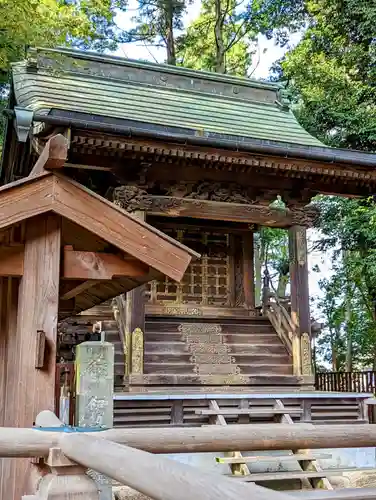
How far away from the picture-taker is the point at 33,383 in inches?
131

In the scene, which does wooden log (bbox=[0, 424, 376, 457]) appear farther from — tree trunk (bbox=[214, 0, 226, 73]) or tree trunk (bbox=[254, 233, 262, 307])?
tree trunk (bbox=[214, 0, 226, 73])

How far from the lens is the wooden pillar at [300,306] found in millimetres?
9664

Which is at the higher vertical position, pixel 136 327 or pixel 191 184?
pixel 191 184

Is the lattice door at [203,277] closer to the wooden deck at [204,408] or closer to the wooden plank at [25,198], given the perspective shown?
the wooden deck at [204,408]

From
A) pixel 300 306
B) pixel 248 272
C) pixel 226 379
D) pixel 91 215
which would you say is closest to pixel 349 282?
pixel 248 272

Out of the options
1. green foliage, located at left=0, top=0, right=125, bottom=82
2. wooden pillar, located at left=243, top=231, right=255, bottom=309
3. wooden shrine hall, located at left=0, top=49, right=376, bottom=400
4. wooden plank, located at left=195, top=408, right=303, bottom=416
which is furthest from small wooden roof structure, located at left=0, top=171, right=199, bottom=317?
wooden pillar, located at left=243, top=231, right=255, bottom=309

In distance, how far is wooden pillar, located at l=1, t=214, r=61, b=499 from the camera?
3334 mm

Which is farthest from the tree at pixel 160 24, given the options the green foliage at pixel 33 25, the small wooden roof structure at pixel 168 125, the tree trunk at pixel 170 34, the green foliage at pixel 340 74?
the green foliage at pixel 33 25

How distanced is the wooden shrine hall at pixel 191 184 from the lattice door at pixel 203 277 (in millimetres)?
24

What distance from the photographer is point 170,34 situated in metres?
24.2

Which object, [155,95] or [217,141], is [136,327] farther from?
[155,95]

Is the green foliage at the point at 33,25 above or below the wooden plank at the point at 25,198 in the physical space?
above

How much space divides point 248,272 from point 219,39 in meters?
13.5

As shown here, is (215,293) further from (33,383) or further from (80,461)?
(80,461)
